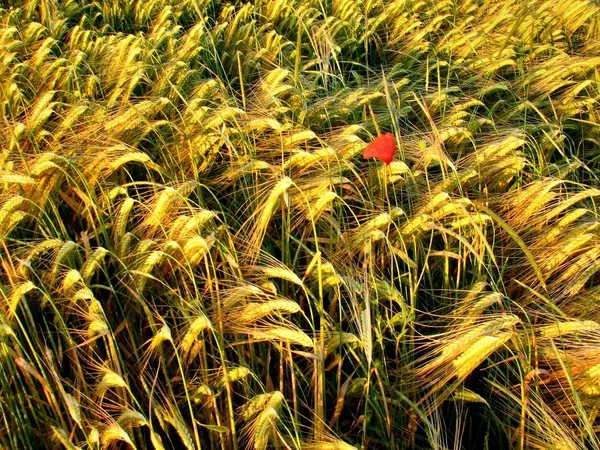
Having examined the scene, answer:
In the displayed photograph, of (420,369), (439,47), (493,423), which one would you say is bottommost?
(493,423)

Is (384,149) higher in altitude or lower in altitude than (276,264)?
higher

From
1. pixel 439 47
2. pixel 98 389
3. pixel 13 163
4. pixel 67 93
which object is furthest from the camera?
pixel 439 47

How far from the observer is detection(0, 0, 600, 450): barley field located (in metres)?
1.10

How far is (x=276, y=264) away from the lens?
50.8 inches

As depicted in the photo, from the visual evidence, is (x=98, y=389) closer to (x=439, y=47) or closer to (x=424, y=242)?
(x=424, y=242)

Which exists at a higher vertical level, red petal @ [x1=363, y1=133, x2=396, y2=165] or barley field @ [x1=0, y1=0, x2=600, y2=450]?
red petal @ [x1=363, y1=133, x2=396, y2=165]

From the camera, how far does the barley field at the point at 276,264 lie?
110 cm

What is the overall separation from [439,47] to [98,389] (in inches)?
71.3

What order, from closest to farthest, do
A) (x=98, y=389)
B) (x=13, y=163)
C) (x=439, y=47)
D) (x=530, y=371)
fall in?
1. (x=98, y=389)
2. (x=530, y=371)
3. (x=13, y=163)
4. (x=439, y=47)

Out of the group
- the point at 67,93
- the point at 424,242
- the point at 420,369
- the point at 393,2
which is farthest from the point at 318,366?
the point at 393,2

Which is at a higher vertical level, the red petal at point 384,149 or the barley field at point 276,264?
the red petal at point 384,149

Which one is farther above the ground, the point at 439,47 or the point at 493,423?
the point at 439,47

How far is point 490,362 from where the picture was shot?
1.24 metres

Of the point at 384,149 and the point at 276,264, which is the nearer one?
the point at 384,149
